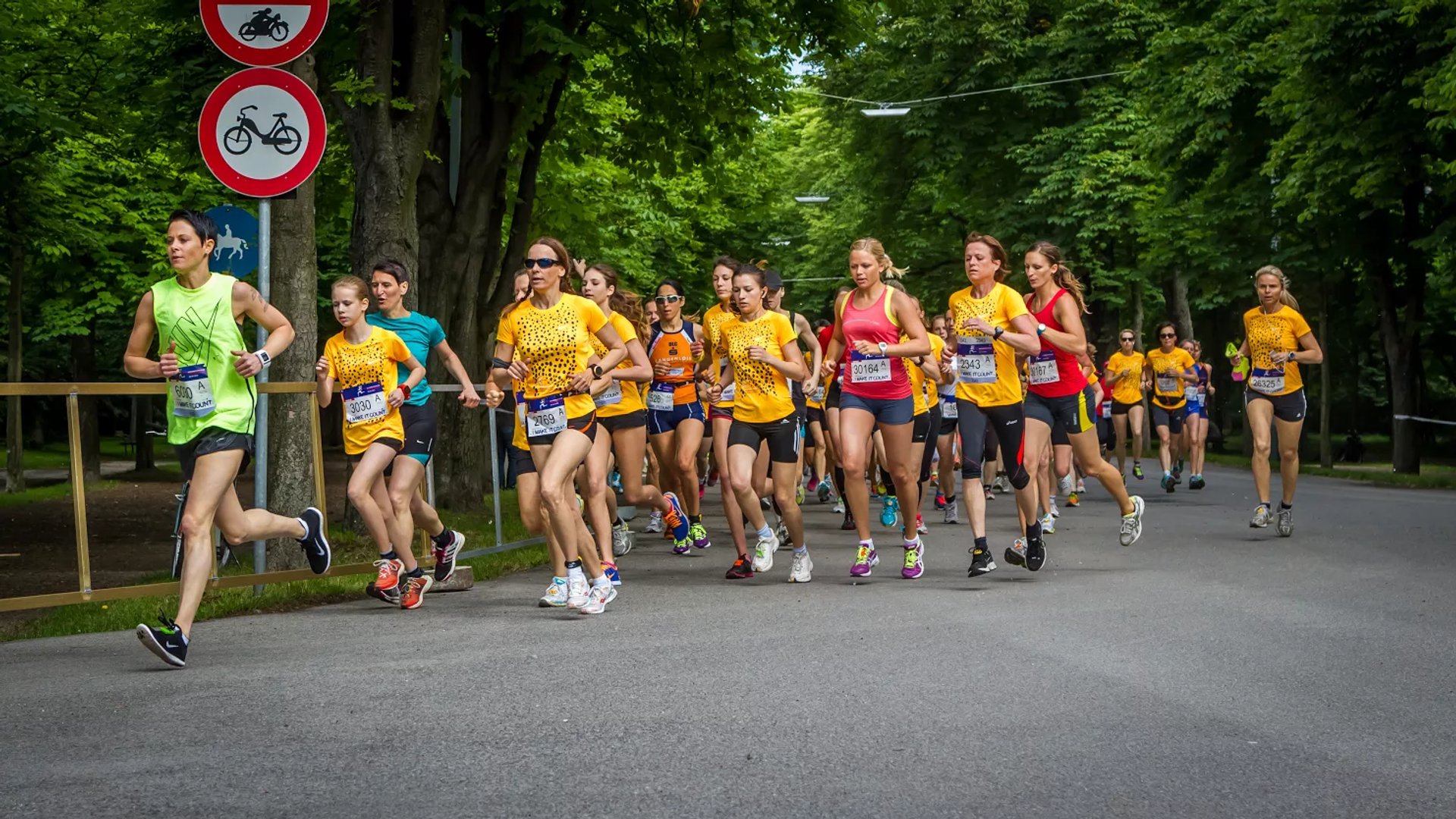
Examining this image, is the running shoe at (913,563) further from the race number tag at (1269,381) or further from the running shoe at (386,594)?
the race number tag at (1269,381)

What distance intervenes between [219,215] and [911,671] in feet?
26.0

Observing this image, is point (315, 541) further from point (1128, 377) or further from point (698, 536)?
point (1128, 377)

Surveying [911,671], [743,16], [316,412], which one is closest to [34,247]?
[743,16]

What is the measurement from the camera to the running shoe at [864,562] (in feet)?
38.2

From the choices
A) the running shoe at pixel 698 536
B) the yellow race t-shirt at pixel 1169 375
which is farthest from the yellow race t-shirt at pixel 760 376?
the yellow race t-shirt at pixel 1169 375

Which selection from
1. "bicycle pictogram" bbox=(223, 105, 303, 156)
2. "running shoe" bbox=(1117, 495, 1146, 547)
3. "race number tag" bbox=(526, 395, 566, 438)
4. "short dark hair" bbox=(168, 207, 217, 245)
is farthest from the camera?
"running shoe" bbox=(1117, 495, 1146, 547)

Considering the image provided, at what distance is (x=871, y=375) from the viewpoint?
452 inches

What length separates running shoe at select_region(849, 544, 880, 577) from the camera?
11656 mm

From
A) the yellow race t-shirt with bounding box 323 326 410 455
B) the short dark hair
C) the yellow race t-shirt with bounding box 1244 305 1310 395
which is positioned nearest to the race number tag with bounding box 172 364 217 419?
the short dark hair

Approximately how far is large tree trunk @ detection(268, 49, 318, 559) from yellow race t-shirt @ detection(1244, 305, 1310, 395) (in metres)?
7.64

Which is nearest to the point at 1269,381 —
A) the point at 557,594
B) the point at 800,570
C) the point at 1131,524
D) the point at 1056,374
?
the point at 1131,524

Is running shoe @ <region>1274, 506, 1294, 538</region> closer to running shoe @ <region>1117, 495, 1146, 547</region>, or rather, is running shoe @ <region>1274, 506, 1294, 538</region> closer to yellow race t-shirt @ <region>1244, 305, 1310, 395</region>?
yellow race t-shirt @ <region>1244, 305, 1310, 395</region>

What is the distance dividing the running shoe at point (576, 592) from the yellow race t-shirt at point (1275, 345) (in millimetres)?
7276

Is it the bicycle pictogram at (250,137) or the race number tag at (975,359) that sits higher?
the bicycle pictogram at (250,137)
